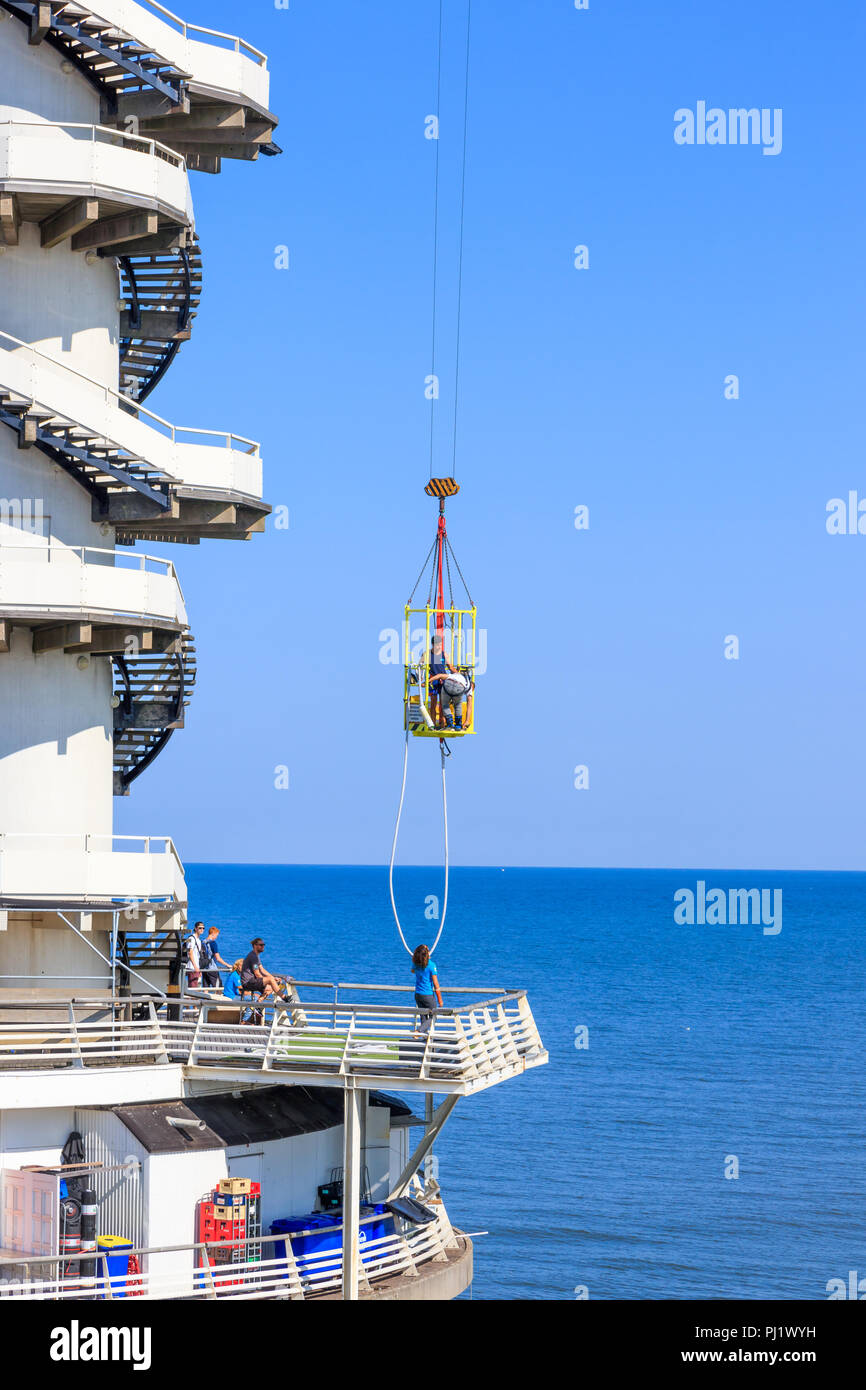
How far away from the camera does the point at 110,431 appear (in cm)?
3238

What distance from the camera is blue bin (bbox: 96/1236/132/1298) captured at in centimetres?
2498

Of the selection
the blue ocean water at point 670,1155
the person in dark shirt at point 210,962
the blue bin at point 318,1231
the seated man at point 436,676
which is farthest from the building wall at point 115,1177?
the blue ocean water at point 670,1155

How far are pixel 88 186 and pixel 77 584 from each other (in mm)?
7570

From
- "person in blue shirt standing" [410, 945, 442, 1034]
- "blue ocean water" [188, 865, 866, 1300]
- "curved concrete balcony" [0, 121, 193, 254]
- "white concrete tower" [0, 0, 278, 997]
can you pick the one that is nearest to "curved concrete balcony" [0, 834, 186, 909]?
"white concrete tower" [0, 0, 278, 997]

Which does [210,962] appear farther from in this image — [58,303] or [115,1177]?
[58,303]

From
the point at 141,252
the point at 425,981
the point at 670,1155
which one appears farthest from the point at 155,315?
the point at 670,1155

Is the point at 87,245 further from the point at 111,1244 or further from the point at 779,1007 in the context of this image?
the point at 779,1007

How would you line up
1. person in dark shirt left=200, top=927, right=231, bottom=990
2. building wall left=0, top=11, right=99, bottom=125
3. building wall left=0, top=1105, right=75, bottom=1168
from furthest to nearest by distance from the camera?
person in dark shirt left=200, top=927, right=231, bottom=990 → building wall left=0, top=11, right=99, bottom=125 → building wall left=0, top=1105, right=75, bottom=1168

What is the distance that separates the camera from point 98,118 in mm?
35000

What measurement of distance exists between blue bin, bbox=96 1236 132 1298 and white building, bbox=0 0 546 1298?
0.42ft

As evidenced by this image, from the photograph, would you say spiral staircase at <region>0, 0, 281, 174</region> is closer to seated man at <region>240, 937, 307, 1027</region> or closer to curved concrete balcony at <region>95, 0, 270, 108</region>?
curved concrete balcony at <region>95, 0, 270, 108</region>

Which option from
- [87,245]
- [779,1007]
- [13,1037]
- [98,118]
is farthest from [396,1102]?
[779,1007]
